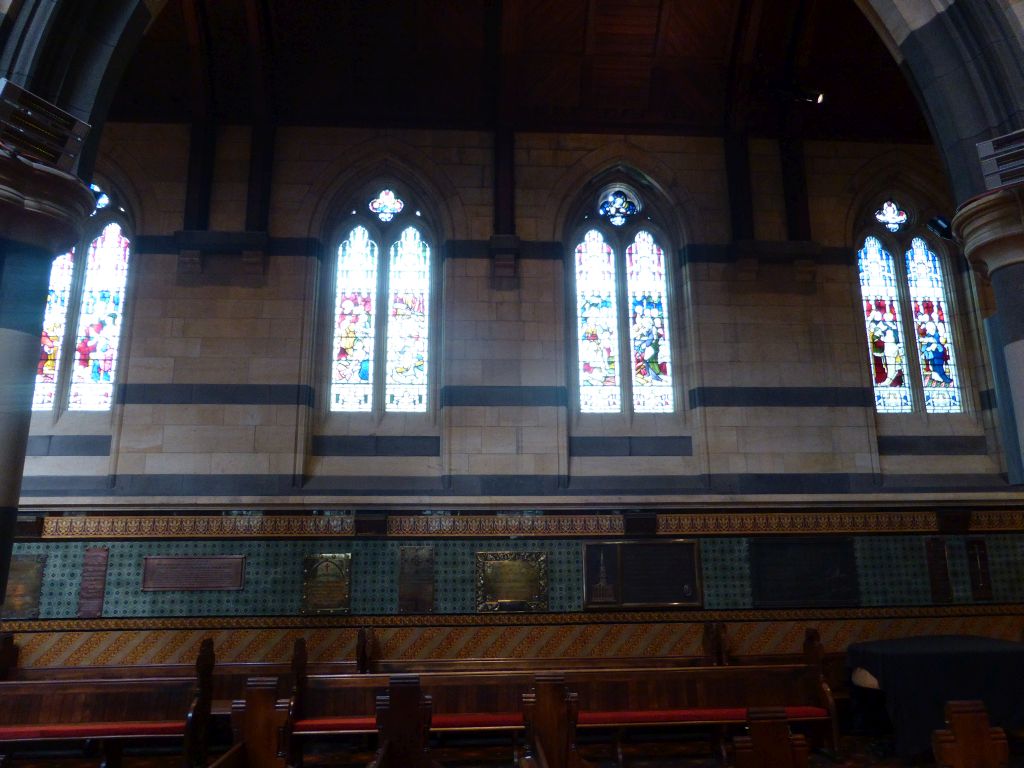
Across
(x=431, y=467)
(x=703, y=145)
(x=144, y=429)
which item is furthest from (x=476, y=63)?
(x=144, y=429)

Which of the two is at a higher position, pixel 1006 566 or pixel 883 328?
pixel 883 328

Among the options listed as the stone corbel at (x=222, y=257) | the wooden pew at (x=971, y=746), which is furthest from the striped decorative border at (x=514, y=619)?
the wooden pew at (x=971, y=746)

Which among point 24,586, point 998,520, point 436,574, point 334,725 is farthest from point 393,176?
point 998,520

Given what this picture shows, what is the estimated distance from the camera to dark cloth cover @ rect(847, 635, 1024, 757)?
696 cm

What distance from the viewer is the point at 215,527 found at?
8.53 metres

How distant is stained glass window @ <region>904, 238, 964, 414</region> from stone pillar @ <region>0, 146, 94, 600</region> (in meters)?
9.50

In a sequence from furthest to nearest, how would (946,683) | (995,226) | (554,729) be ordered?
1. (946,683)
2. (995,226)
3. (554,729)

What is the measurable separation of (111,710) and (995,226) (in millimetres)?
7978

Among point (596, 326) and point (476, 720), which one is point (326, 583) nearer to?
point (476, 720)

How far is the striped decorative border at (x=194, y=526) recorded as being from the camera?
8414mm

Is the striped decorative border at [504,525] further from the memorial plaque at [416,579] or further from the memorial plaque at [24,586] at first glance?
the memorial plaque at [24,586]

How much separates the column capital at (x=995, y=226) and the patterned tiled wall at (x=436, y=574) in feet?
14.3

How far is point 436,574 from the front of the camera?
8570 mm

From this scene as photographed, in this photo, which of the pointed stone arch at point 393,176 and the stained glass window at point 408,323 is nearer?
the stained glass window at point 408,323
